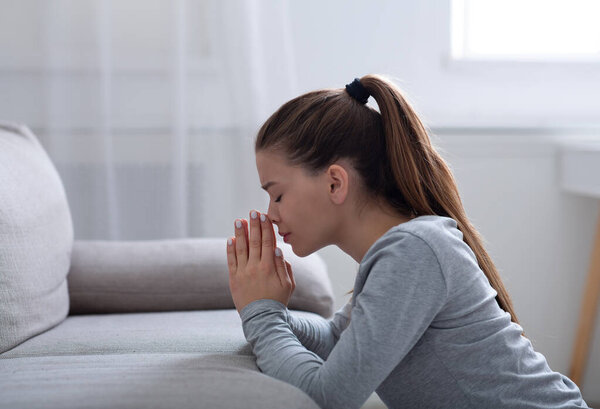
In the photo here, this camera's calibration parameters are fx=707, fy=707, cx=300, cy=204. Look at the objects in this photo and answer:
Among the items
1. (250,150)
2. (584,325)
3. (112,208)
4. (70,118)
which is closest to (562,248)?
(584,325)

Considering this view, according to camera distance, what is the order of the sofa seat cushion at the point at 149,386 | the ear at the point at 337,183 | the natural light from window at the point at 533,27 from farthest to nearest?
the natural light from window at the point at 533,27, the ear at the point at 337,183, the sofa seat cushion at the point at 149,386

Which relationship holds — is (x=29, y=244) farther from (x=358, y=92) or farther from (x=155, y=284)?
(x=358, y=92)

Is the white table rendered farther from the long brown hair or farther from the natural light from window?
the long brown hair

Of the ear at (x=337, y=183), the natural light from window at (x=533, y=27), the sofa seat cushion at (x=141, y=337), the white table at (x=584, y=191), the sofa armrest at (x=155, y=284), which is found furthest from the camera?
the natural light from window at (x=533, y=27)

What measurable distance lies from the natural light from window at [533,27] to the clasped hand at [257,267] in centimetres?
138

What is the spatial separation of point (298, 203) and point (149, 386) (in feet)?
1.13

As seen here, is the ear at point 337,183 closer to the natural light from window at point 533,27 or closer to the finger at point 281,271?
the finger at point 281,271

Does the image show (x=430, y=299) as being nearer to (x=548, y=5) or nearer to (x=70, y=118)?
(x=70, y=118)

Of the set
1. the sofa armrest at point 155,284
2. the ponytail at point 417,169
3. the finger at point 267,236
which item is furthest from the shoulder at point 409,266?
the sofa armrest at point 155,284

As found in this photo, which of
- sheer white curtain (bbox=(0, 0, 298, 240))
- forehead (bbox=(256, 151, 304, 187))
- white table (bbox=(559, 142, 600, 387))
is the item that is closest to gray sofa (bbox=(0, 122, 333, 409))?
forehead (bbox=(256, 151, 304, 187))

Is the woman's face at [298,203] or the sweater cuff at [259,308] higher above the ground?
the woman's face at [298,203]

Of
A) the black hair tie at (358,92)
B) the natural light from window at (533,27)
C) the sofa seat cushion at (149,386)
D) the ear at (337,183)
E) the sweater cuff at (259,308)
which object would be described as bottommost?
the sofa seat cushion at (149,386)

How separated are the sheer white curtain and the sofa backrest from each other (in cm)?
44

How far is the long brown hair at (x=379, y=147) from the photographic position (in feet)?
3.38
